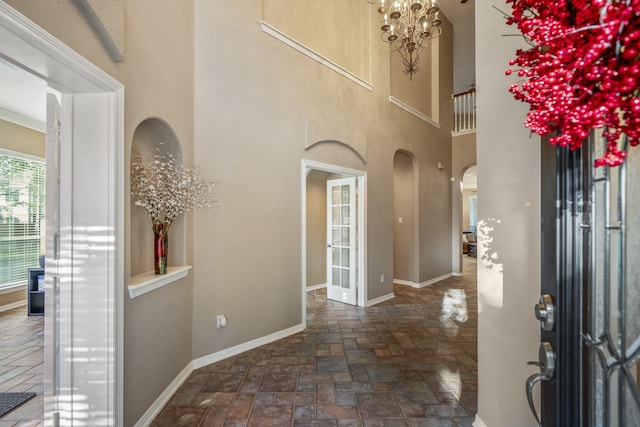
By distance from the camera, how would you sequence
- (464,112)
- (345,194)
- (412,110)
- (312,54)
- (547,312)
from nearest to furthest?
(547,312), (312,54), (345,194), (412,110), (464,112)

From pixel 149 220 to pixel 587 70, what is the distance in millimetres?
2774

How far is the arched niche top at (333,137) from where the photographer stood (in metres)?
3.80

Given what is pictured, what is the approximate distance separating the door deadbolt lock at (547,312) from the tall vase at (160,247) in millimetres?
2441

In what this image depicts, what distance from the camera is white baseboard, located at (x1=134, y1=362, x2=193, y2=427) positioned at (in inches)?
79.4

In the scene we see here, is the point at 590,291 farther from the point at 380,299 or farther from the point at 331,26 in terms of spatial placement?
the point at 331,26

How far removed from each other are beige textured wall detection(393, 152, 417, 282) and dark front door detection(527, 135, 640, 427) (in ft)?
17.3

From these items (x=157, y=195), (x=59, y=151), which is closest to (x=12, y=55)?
(x=59, y=151)

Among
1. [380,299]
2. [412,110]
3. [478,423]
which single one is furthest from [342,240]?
[478,423]

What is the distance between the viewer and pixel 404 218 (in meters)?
6.24

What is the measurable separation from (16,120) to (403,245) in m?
7.26

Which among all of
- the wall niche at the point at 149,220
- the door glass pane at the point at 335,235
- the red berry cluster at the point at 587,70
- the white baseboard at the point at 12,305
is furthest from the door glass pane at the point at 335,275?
the white baseboard at the point at 12,305

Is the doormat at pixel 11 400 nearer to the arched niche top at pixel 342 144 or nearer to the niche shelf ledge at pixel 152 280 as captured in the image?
the niche shelf ledge at pixel 152 280

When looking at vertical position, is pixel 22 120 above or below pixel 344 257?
above

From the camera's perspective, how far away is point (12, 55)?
4.28 feet
